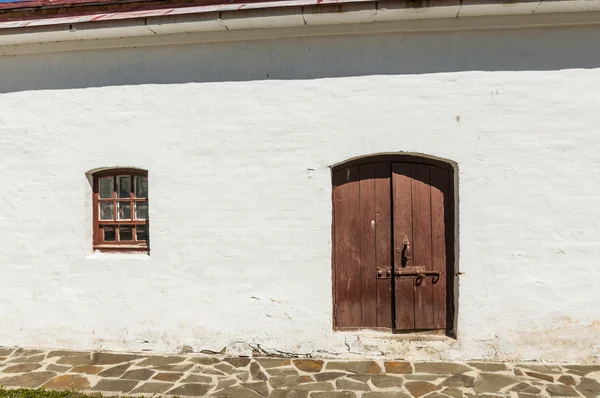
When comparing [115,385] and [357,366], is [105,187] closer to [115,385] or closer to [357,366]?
[115,385]

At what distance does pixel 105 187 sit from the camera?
4844mm

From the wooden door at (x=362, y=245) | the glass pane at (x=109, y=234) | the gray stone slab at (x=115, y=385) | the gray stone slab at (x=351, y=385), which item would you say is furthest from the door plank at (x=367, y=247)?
the glass pane at (x=109, y=234)

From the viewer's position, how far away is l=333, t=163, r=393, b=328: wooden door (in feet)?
14.6

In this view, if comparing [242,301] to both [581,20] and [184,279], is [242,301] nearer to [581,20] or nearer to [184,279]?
[184,279]

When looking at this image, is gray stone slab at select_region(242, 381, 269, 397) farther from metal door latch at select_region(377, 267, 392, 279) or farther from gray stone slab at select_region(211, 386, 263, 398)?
metal door latch at select_region(377, 267, 392, 279)

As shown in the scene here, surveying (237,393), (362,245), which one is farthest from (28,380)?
(362,245)

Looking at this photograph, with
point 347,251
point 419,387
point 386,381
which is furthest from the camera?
point 347,251

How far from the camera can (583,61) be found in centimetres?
416

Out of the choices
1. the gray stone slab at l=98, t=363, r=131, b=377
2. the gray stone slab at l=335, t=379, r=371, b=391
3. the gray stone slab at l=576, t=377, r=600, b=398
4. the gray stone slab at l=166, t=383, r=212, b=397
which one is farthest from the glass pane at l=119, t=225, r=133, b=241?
the gray stone slab at l=576, t=377, r=600, b=398

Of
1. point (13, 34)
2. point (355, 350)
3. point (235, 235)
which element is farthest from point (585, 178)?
point (13, 34)

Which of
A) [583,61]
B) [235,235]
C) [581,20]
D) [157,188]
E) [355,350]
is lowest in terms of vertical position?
[355,350]

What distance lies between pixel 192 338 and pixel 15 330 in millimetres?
2201

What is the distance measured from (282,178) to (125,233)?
2.07 metres

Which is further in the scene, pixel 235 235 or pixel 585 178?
pixel 235 235
